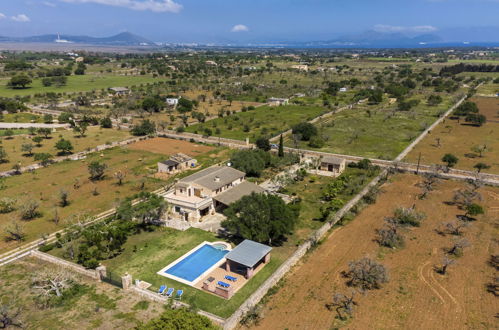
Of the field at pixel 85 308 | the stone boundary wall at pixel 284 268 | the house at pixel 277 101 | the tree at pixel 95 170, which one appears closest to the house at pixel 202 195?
the stone boundary wall at pixel 284 268

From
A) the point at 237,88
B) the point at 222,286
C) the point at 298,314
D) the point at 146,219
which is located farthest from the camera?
the point at 237,88

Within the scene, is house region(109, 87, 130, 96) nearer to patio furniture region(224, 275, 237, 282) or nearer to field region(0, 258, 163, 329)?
field region(0, 258, 163, 329)

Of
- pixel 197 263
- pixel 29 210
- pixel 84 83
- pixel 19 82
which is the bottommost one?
pixel 197 263

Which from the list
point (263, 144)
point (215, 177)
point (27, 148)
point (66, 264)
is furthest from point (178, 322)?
point (27, 148)

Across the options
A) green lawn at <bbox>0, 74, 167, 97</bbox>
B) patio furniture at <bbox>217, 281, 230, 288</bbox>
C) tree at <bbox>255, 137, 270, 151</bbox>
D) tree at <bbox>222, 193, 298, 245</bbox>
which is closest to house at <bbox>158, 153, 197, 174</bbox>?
tree at <bbox>255, 137, 270, 151</bbox>

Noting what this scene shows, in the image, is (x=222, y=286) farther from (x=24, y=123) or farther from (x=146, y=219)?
(x=24, y=123)

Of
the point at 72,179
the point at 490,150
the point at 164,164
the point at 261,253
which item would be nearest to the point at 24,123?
the point at 72,179

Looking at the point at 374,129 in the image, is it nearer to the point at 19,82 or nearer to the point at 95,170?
the point at 95,170
